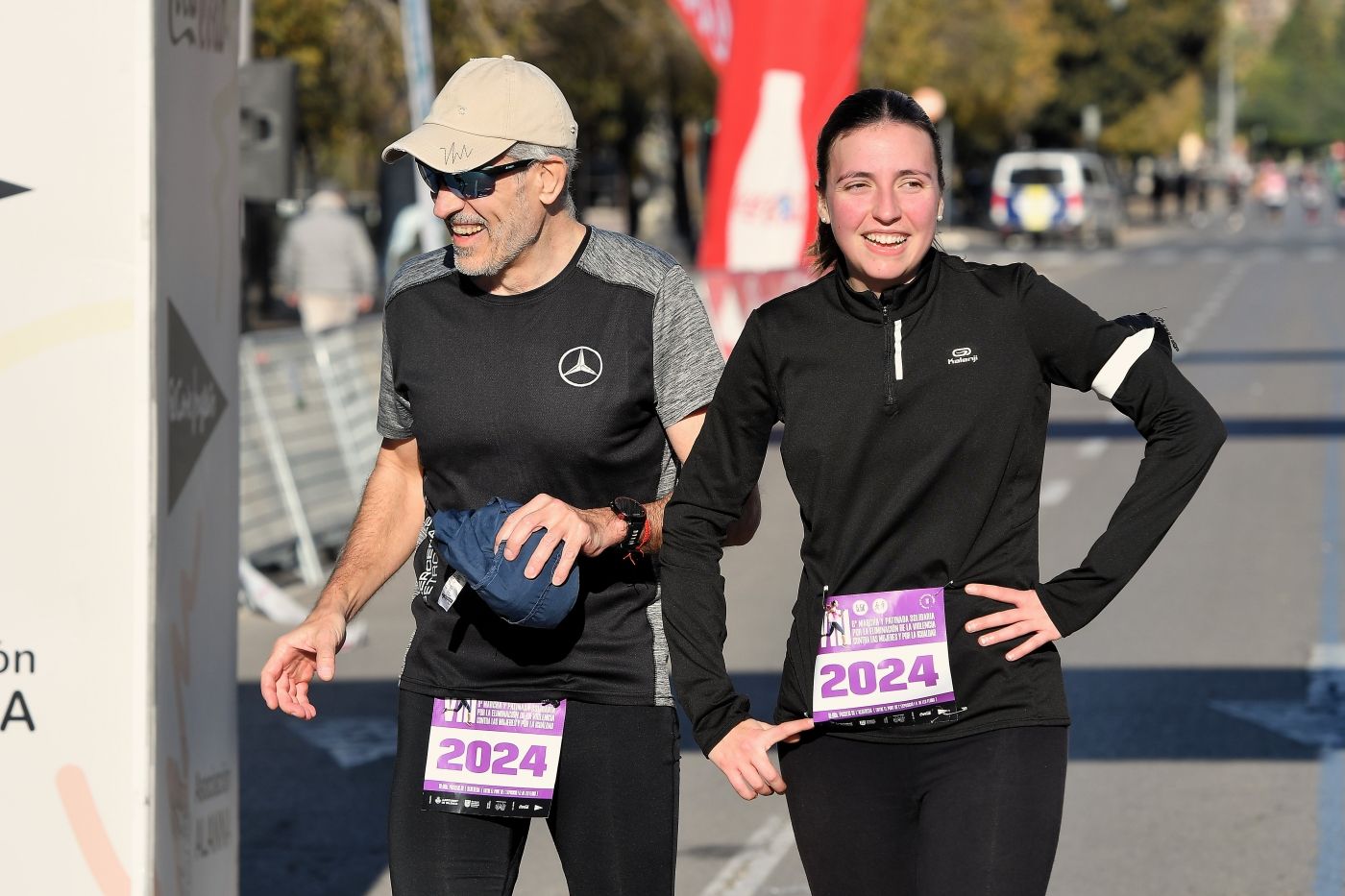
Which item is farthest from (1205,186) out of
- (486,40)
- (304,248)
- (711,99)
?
(304,248)

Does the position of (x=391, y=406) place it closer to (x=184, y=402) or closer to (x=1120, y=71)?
(x=184, y=402)

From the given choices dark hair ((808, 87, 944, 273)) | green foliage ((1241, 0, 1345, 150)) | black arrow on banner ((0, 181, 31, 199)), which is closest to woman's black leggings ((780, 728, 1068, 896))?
dark hair ((808, 87, 944, 273))

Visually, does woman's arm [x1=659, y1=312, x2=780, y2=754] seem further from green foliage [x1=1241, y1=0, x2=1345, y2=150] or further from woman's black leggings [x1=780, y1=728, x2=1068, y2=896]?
green foliage [x1=1241, y1=0, x2=1345, y2=150]

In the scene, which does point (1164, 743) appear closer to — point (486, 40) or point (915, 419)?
point (915, 419)

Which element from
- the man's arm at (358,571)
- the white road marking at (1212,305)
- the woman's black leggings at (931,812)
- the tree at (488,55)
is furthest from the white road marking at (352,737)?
the tree at (488,55)

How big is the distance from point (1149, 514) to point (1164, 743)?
14.8ft

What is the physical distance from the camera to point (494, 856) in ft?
12.4

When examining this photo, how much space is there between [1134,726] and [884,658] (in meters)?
4.89

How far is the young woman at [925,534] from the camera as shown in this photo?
11.3ft

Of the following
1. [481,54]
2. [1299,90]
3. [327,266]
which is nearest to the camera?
[327,266]

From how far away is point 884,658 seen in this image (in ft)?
11.2

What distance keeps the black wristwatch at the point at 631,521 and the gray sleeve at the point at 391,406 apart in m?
0.48

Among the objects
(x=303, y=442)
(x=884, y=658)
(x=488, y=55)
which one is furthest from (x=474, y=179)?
(x=488, y=55)

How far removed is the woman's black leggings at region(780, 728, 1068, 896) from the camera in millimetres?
3387
